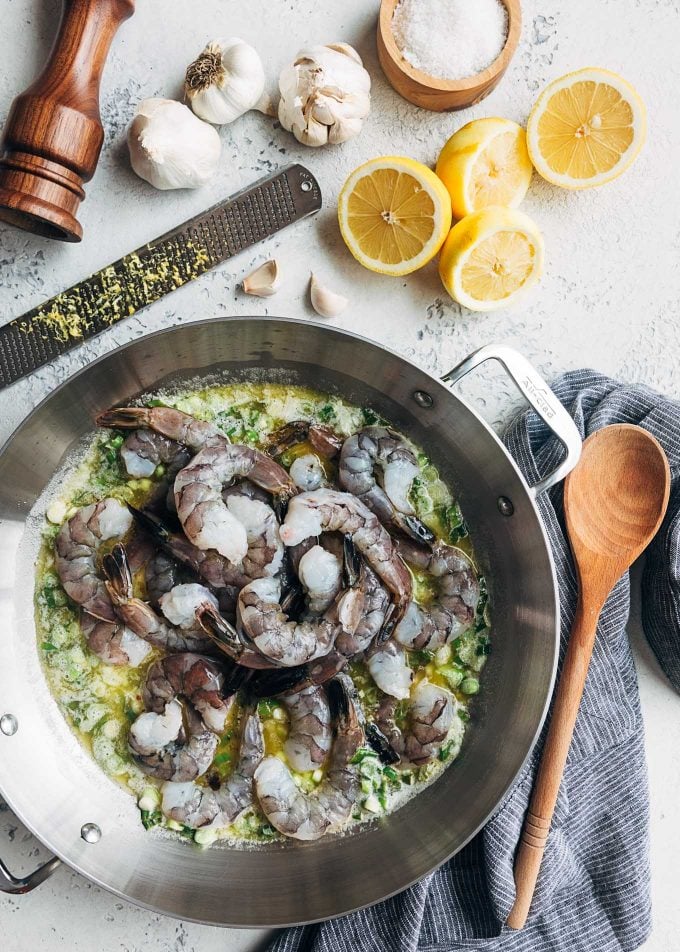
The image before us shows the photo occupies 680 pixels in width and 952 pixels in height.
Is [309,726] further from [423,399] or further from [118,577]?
[423,399]

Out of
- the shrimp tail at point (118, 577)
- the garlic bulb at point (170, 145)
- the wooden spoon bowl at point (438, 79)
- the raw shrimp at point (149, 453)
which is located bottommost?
the shrimp tail at point (118, 577)

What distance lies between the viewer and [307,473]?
2.47m

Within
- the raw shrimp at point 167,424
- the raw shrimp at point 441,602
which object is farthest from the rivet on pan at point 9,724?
the raw shrimp at point 441,602

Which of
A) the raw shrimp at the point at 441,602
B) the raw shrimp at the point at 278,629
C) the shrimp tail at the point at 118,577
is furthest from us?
the raw shrimp at the point at 441,602

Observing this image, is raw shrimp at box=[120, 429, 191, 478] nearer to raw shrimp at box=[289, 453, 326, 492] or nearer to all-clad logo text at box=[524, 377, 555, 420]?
raw shrimp at box=[289, 453, 326, 492]

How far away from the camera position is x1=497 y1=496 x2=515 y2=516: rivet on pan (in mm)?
2418

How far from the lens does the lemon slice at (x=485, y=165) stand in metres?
2.42

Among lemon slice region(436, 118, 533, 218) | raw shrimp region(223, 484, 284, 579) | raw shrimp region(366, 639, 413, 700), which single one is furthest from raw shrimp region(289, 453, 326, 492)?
lemon slice region(436, 118, 533, 218)

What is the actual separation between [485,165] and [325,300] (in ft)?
2.05

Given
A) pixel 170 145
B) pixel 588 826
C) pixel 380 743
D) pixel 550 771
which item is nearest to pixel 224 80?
pixel 170 145

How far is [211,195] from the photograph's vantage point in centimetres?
254

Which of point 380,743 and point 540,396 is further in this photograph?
point 380,743

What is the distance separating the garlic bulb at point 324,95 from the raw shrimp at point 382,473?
0.91 m

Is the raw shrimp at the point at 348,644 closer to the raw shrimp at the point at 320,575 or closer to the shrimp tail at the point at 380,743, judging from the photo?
the raw shrimp at the point at 320,575
